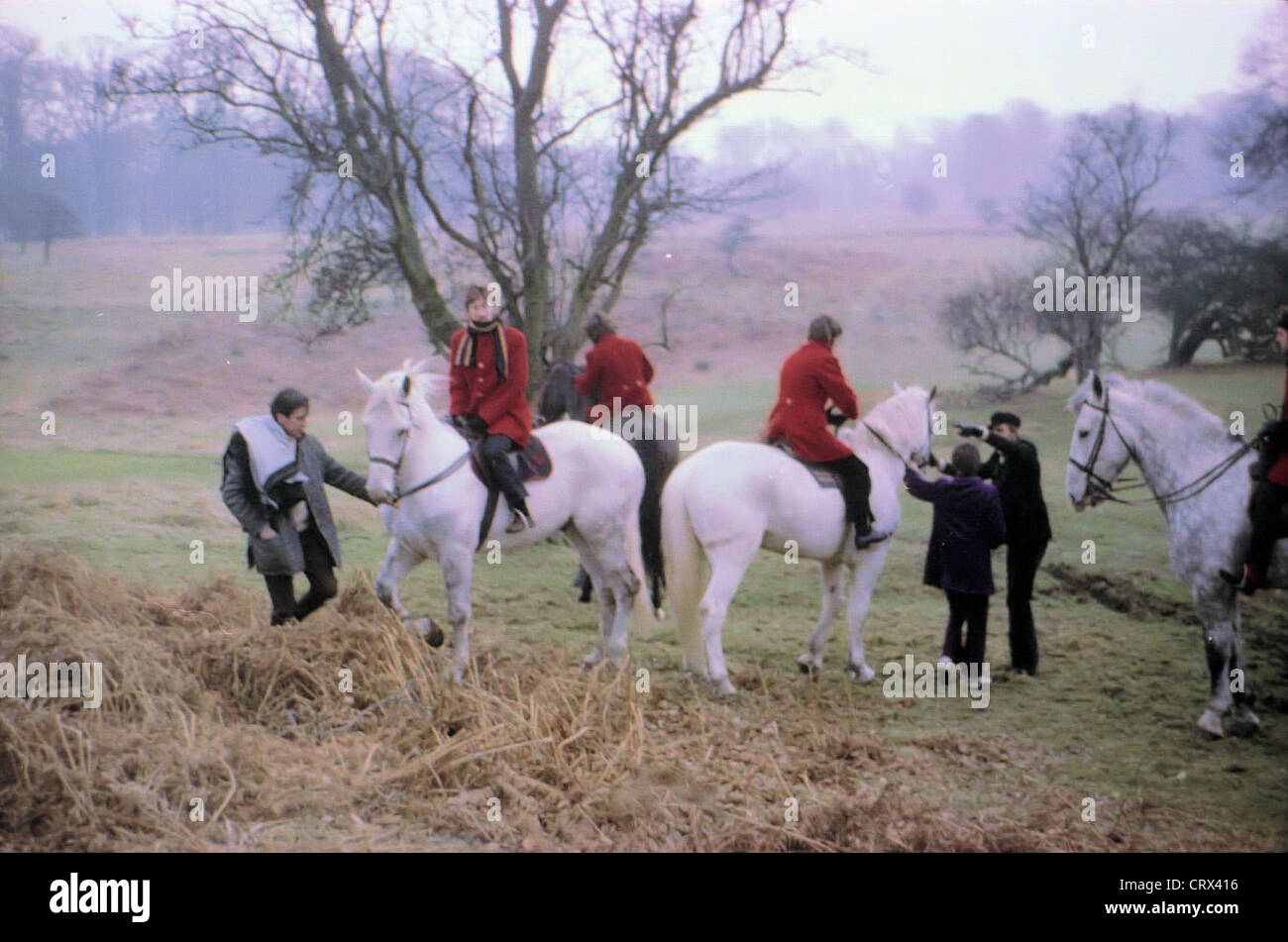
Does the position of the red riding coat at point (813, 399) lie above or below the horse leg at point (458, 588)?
above

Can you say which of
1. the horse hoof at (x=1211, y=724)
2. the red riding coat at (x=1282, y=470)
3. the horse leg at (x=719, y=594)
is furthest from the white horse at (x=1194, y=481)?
the horse leg at (x=719, y=594)

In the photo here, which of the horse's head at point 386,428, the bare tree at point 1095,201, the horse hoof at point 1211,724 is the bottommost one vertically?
the horse hoof at point 1211,724

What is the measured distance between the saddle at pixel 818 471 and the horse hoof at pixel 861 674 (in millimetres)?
922

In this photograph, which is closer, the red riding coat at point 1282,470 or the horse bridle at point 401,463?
the red riding coat at point 1282,470

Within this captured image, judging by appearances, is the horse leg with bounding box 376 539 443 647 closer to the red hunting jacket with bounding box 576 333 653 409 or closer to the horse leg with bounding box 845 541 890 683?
the red hunting jacket with bounding box 576 333 653 409

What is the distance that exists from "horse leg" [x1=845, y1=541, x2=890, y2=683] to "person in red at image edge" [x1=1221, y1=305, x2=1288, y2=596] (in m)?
1.70

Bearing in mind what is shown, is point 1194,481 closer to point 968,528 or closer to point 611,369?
point 968,528

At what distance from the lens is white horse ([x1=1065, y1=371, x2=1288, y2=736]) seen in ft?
16.3

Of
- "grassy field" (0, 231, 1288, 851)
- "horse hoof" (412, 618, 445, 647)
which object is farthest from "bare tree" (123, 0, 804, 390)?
"horse hoof" (412, 618, 445, 647)

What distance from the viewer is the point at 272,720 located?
15.2 feet

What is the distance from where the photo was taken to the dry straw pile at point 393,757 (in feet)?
12.8

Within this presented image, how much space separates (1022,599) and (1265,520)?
132 cm

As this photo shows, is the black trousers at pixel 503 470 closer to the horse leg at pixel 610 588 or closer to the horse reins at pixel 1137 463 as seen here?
the horse leg at pixel 610 588

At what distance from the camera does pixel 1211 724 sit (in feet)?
16.2
